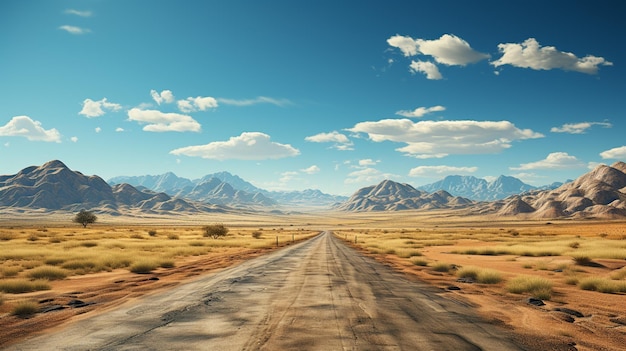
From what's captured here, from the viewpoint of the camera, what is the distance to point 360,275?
18.5 meters

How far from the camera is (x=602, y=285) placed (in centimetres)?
1462

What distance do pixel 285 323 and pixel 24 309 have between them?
831 cm

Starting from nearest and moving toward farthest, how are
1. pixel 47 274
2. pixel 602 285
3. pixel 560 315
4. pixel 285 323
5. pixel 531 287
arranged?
1. pixel 285 323
2. pixel 560 315
3. pixel 531 287
4. pixel 602 285
5. pixel 47 274

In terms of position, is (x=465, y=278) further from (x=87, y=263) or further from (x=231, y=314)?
(x=87, y=263)

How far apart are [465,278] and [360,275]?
5725mm

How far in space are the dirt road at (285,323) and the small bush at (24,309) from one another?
8.25 feet

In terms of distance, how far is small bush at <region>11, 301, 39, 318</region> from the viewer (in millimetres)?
10323

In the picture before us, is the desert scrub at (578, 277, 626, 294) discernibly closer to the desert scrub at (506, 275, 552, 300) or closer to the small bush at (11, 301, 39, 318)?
the desert scrub at (506, 275, 552, 300)

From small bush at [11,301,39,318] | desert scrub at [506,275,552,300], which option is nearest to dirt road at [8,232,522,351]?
small bush at [11,301,39,318]

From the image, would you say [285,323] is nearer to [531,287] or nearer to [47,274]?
[531,287]

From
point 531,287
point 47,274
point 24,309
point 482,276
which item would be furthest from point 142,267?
point 531,287

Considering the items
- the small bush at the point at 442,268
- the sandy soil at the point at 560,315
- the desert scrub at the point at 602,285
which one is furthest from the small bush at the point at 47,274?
the desert scrub at the point at 602,285

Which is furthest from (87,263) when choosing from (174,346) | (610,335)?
(610,335)

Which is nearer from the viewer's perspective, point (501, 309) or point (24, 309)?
point (24, 309)
